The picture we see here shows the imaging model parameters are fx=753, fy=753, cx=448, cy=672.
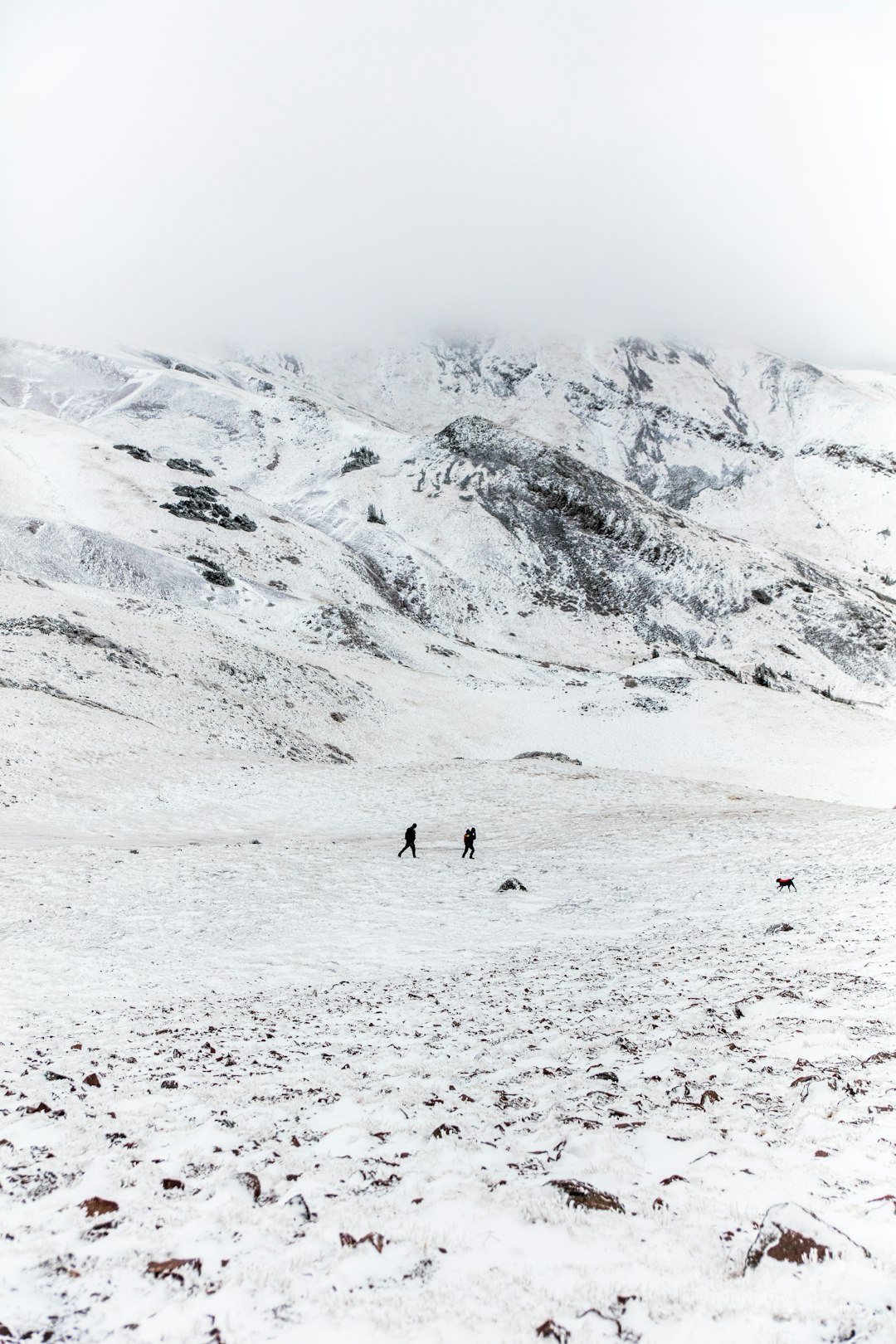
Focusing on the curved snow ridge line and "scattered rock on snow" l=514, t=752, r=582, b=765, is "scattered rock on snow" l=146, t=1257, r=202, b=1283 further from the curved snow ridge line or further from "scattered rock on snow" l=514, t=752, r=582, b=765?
the curved snow ridge line

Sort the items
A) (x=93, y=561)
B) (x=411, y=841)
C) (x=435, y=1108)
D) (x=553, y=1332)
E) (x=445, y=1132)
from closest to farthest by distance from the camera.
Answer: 1. (x=553, y=1332)
2. (x=445, y=1132)
3. (x=435, y=1108)
4. (x=411, y=841)
5. (x=93, y=561)

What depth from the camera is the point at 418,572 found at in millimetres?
91812

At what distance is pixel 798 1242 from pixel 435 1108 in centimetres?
337

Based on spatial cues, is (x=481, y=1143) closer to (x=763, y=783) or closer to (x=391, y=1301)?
(x=391, y=1301)

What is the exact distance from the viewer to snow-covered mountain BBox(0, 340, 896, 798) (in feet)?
150

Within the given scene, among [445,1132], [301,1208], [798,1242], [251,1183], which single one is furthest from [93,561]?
[798,1242]

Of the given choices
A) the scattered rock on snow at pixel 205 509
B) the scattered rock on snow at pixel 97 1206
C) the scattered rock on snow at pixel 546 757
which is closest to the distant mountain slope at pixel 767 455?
the scattered rock on snow at pixel 205 509

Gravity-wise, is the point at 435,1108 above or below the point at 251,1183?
below

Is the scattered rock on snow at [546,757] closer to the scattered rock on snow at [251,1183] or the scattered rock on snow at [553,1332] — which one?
the scattered rock on snow at [251,1183]

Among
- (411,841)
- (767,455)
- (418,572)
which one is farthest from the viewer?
(767,455)

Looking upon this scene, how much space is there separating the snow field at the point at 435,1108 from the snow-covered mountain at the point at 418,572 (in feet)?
79.0

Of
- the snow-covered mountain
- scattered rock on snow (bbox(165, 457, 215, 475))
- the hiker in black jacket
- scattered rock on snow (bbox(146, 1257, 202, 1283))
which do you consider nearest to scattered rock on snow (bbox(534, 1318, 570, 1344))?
scattered rock on snow (bbox(146, 1257, 202, 1283))

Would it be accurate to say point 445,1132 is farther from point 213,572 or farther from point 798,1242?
point 213,572

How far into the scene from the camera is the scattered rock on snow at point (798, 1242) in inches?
176
